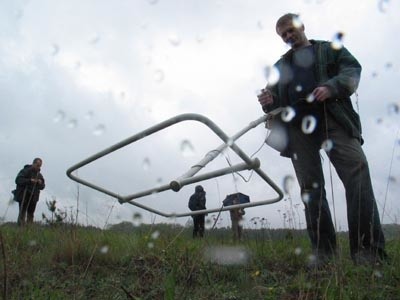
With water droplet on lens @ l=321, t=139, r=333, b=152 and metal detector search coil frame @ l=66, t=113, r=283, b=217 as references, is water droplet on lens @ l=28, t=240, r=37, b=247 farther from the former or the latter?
water droplet on lens @ l=321, t=139, r=333, b=152

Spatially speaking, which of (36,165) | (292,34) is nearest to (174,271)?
(292,34)

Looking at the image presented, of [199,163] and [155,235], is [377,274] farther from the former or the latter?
[155,235]

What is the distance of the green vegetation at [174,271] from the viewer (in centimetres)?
250

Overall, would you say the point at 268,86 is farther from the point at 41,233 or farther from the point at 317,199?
the point at 41,233

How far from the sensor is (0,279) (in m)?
2.45

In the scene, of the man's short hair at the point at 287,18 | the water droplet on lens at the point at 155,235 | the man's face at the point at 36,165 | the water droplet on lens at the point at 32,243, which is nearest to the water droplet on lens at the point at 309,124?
the man's short hair at the point at 287,18

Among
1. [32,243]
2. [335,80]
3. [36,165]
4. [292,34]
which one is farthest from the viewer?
[36,165]

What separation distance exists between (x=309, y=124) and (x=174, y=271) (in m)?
1.46

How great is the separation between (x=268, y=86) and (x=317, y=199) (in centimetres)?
103

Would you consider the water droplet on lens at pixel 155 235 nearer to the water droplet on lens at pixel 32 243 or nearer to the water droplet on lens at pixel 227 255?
the water droplet on lens at pixel 227 255

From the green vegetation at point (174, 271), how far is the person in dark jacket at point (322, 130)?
9.3 inches

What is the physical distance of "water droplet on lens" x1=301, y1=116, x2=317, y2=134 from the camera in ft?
10.9

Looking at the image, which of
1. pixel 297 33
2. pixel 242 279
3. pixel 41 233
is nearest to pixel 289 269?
pixel 242 279

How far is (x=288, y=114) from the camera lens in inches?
135
